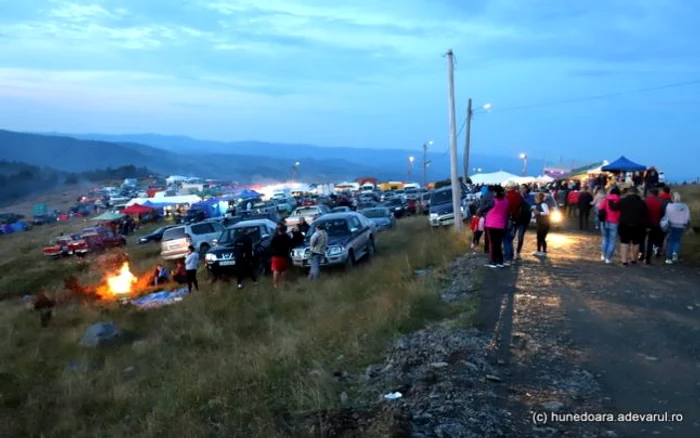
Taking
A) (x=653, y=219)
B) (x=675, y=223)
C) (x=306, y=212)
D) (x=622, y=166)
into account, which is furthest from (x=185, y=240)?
(x=622, y=166)

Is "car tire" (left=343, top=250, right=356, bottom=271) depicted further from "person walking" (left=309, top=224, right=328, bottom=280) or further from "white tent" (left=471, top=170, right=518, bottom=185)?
"white tent" (left=471, top=170, right=518, bottom=185)

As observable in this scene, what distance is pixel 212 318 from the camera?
47.2 feet

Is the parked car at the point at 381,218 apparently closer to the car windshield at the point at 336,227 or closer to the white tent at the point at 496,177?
the car windshield at the point at 336,227

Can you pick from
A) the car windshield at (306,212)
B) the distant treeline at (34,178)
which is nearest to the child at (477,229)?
the car windshield at (306,212)

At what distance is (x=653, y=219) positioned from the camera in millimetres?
12977

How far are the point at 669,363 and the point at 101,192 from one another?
120m

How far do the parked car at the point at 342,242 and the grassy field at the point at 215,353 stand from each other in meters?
0.51

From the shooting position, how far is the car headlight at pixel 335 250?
17.0 metres

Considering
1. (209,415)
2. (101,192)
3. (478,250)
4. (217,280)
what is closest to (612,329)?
(209,415)

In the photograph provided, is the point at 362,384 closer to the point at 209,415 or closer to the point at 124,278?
the point at 209,415

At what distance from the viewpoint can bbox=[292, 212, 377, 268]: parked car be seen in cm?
1706

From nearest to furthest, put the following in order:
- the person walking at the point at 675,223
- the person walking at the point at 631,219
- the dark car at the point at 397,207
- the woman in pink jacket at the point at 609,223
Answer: the person walking at the point at 631,219 < the person walking at the point at 675,223 < the woman in pink jacket at the point at 609,223 < the dark car at the point at 397,207

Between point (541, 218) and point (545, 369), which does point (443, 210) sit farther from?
point (545, 369)

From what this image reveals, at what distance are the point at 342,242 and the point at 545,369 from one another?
36.8ft
